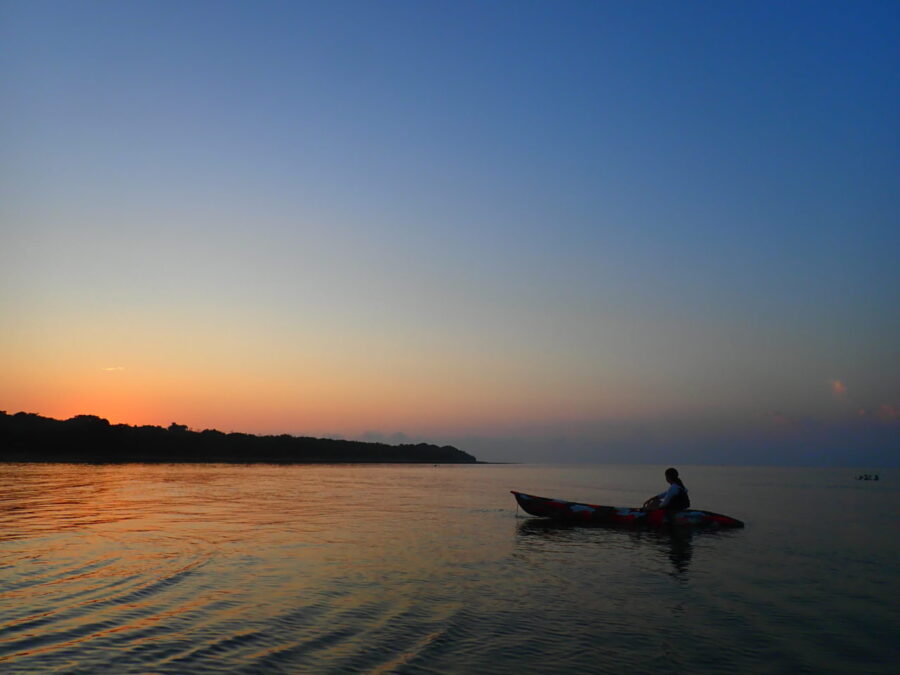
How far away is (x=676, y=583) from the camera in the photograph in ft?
52.4

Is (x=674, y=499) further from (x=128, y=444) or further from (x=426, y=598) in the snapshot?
(x=128, y=444)

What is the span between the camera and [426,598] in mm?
13156

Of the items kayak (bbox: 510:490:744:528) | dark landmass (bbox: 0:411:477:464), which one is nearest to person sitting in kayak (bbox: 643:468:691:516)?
kayak (bbox: 510:490:744:528)

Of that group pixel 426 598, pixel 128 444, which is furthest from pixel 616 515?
pixel 128 444

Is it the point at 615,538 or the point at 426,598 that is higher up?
→ the point at 426,598

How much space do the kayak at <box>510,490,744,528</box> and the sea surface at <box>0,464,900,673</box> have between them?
0.83 m

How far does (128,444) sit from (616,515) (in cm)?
10447

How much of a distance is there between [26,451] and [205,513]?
83.2m

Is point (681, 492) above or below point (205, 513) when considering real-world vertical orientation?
above

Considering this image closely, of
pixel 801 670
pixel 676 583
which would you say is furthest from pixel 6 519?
pixel 801 670

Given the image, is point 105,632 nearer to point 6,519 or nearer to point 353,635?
point 353,635

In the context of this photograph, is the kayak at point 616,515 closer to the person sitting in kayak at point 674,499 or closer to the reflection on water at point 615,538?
the person sitting in kayak at point 674,499

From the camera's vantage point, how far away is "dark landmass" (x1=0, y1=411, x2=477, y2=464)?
9569 centimetres

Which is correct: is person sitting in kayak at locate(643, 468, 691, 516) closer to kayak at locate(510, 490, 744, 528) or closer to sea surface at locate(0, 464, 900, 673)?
kayak at locate(510, 490, 744, 528)
